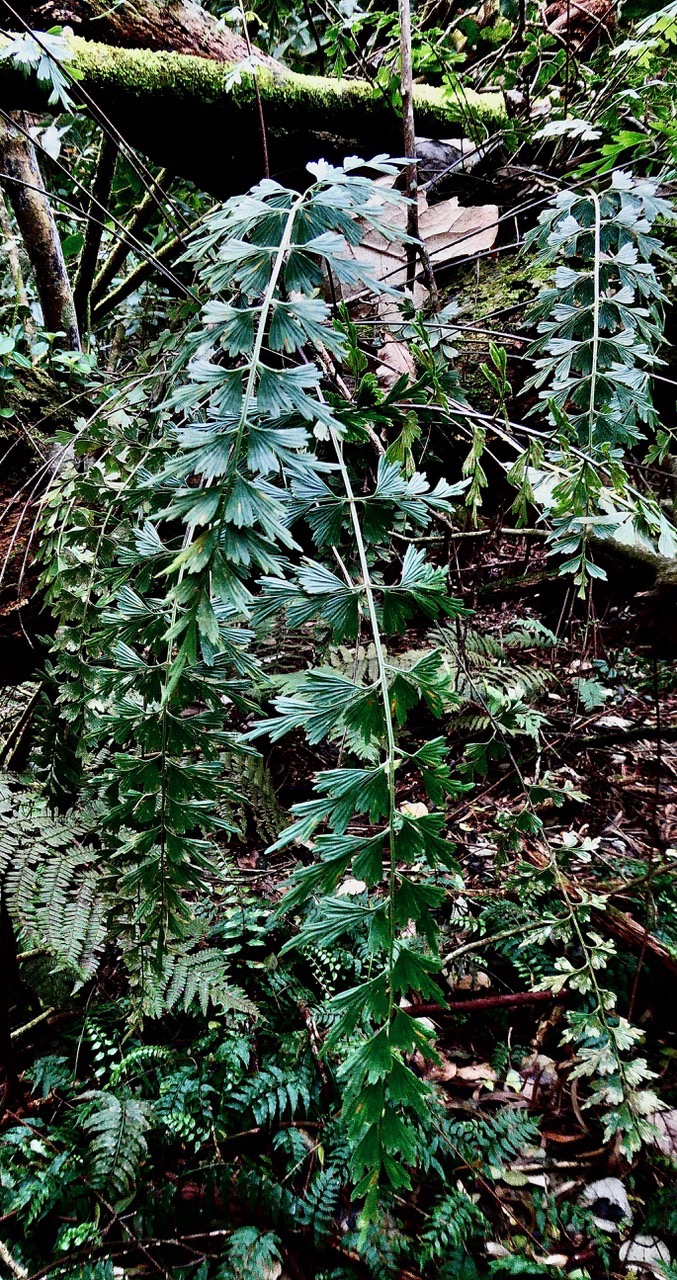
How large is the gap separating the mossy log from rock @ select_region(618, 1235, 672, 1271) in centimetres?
285

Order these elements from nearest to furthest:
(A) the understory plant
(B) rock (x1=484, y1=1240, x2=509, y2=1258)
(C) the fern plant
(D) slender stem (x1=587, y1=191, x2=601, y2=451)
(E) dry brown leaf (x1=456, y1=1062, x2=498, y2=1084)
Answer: (A) the understory plant, (C) the fern plant, (D) slender stem (x1=587, y1=191, x2=601, y2=451), (B) rock (x1=484, y1=1240, x2=509, y2=1258), (E) dry brown leaf (x1=456, y1=1062, x2=498, y2=1084)

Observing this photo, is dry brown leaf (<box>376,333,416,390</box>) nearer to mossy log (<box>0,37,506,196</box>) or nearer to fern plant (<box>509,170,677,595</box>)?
fern plant (<box>509,170,677,595</box>)

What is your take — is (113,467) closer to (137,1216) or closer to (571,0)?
(137,1216)

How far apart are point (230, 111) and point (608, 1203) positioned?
9.81 feet

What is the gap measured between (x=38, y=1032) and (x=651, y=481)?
2273 mm

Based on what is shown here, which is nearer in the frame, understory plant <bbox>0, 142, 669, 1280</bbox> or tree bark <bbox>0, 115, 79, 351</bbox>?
understory plant <bbox>0, 142, 669, 1280</bbox>

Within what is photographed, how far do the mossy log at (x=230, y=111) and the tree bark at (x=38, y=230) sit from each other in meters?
0.52

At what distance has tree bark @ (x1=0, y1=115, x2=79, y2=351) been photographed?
82.9 inches

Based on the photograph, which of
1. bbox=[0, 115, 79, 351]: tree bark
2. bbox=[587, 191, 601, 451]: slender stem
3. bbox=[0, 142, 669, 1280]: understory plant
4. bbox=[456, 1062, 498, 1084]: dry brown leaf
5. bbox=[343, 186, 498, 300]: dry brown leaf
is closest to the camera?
bbox=[0, 142, 669, 1280]: understory plant

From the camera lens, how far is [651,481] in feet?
6.11

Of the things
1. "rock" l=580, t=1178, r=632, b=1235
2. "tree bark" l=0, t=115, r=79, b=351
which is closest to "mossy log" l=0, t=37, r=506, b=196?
"tree bark" l=0, t=115, r=79, b=351

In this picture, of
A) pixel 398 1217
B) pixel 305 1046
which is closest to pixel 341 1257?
pixel 398 1217

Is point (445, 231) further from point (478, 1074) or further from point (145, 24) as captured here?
point (478, 1074)

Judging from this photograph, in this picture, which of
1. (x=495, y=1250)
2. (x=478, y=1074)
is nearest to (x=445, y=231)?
(x=478, y=1074)
